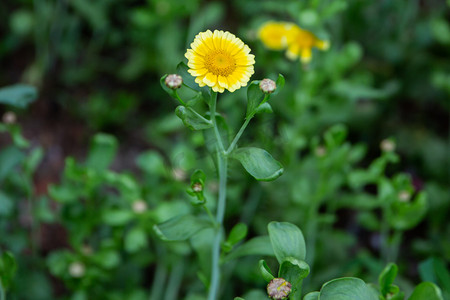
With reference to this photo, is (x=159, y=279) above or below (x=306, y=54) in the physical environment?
below

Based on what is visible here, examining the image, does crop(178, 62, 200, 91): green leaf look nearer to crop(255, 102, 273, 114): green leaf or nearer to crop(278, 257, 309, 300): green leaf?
crop(255, 102, 273, 114): green leaf

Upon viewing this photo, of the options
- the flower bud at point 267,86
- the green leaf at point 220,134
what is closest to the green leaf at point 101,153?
the green leaf at point 220,134

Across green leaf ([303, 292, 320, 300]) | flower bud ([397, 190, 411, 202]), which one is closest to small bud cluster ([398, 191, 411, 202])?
flower bud ([397, 190, 411, 202])

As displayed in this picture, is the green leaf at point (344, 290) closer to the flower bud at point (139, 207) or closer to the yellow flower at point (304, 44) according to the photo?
the flower bud at point (139, 207)

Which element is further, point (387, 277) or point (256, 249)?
point (256, 249)

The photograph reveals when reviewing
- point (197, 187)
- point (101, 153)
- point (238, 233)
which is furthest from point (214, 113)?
point (101, 153)

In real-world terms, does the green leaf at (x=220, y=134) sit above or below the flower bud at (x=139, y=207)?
above

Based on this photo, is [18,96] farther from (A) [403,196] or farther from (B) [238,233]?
(A) [403,196]
